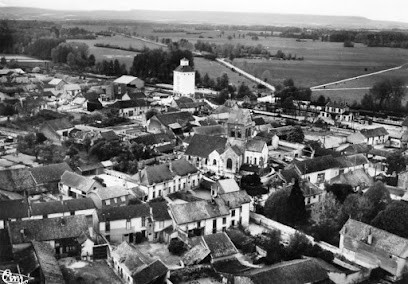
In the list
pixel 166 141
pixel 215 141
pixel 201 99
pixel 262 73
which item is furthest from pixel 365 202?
pixel 262 73

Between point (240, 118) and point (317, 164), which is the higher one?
point (240, 118)

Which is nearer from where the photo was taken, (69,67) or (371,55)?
(371,55)

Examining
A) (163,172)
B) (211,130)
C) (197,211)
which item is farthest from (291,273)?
(211,130)

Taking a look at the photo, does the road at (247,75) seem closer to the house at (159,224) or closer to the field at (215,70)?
the field at (215,70)

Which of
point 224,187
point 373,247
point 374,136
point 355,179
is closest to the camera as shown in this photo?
point 373,247

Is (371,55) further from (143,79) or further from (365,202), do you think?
(365,202)

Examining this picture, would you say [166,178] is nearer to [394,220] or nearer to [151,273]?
[151,273]

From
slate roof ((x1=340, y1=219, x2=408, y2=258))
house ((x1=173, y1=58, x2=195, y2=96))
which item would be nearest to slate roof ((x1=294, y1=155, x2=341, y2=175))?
slate roof ((x1=340, y1=219, x2=408, y2=258))
